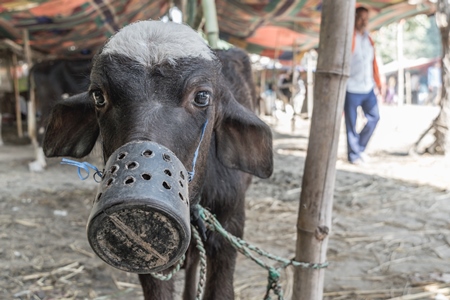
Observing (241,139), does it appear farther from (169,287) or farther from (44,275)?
(44,275)

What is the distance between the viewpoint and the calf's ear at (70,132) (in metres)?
2.35

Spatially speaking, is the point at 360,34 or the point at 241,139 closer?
the point at 241,139

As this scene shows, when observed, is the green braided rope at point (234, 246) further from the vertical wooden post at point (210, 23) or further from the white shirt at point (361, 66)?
the white shirt at point (361, 66)

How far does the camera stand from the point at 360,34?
6.68 meters

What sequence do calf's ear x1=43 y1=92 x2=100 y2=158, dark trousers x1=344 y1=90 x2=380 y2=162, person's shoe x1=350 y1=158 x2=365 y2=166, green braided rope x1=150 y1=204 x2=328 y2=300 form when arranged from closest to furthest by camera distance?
green braided rope x1=150 y1=204 x2=328 y2=300 → calf's ear x1=43 y1=92 x2=100 y2=158 → dark trousers x1=344 y1=90 x2=380 y2=162 → person's shoe x1=350 y1=158 x2=365 y2=166

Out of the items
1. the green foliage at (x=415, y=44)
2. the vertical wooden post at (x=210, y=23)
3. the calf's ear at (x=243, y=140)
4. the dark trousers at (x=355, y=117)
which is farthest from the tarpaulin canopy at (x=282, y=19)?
the green foliage at (x=415, y=44)

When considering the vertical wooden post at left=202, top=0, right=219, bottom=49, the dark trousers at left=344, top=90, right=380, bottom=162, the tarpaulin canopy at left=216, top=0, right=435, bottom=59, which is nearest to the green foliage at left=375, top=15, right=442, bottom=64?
the tarpaulin canopy at left=216, top=0, right=435, bottom=59

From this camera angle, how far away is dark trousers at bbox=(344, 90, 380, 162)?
6.88 m

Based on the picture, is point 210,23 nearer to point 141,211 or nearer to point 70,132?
point 70,132

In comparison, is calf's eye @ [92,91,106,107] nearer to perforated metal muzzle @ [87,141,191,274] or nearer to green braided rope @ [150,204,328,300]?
perforated metal muzzle @ [87,141,191,274]

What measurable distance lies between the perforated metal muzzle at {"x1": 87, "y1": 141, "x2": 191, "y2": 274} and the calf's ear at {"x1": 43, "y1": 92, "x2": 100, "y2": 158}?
1.07 m


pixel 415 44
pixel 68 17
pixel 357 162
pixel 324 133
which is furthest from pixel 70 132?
pixel 415 44

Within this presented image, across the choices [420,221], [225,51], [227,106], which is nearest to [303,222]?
[227,106]

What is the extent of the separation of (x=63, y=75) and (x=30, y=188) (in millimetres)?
2673
